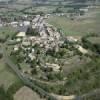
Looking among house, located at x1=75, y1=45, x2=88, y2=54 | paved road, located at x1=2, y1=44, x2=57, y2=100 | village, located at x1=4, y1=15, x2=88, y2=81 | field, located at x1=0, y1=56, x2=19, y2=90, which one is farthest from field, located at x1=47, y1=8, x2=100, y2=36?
field, located at x1=0, y1=56, x2=19, y2=90

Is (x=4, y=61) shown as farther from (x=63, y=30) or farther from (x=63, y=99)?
(x=63, y=30)

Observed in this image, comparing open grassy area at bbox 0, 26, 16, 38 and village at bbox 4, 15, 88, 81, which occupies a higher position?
village at bbox 4, 15, 88, 81

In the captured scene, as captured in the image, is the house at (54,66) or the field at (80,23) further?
the field at (80,23)

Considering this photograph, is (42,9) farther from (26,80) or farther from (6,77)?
(26,80)

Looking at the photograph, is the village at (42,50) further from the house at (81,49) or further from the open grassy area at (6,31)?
the open grassy area at (6,31)

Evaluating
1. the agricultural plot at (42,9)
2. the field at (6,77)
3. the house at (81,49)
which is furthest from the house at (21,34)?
the agricultural plot at (42,9)

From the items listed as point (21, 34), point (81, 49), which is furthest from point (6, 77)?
point (21, 34)

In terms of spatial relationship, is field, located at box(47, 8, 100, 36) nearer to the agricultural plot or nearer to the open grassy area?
the open grassy area

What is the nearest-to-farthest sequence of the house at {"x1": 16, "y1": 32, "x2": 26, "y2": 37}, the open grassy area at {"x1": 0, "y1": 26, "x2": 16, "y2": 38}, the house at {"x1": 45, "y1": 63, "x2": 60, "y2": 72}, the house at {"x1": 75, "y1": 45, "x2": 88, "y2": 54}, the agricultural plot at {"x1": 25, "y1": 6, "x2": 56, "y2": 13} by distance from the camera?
the house at {"x1": 45, "y1": 63, "x2": 60, "y2": 72} < the house at {"x1": 75, "y1": 45, "x2": 88, "y2": 54} < the house at {"x1": 16, "y1": 32, "x2": 26, "y2": 37} < the open grassy area at {"x1": 0, "y1": 26, "x2": 16, "y2": 38} < the agricultural plot at {"x1": 25, "y1": 6, "x2": 56, "y2": 13}

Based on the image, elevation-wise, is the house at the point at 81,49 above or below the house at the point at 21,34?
above
